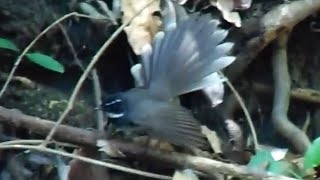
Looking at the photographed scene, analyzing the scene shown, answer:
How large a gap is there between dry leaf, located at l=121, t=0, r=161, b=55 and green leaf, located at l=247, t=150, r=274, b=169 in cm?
44

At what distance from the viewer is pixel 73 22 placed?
232 centimetres

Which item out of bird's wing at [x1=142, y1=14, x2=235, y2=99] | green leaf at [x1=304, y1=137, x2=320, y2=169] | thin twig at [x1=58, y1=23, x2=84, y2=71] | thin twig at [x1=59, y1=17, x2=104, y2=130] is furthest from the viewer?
thin twig at [x1=58, y1=23, x2=84, y2=71]

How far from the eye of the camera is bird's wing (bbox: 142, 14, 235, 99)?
2031 mm

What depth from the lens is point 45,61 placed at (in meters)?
2.21

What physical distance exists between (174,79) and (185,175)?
249mm

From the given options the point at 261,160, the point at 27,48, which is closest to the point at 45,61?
the point at 27,48

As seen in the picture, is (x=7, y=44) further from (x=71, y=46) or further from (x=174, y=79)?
(x=174, y=79)

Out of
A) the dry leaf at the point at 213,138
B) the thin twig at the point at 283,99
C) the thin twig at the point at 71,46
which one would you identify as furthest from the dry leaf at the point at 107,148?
the thin twig at the point at 283,99

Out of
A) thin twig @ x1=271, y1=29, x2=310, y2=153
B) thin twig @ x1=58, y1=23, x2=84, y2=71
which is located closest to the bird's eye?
thin twig @ x1=58, y1=23, x2=84, y2=71

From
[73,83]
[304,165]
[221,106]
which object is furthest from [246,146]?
[73,83]

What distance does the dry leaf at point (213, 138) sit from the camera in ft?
6.97

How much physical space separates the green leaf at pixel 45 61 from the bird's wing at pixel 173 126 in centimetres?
36

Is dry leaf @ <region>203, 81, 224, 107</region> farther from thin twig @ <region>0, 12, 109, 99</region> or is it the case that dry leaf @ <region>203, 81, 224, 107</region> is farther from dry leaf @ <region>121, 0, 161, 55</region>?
thin twig @ <region>0, 12, 109, 99</region>

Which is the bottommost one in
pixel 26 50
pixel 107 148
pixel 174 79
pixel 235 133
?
pixel 235 133
